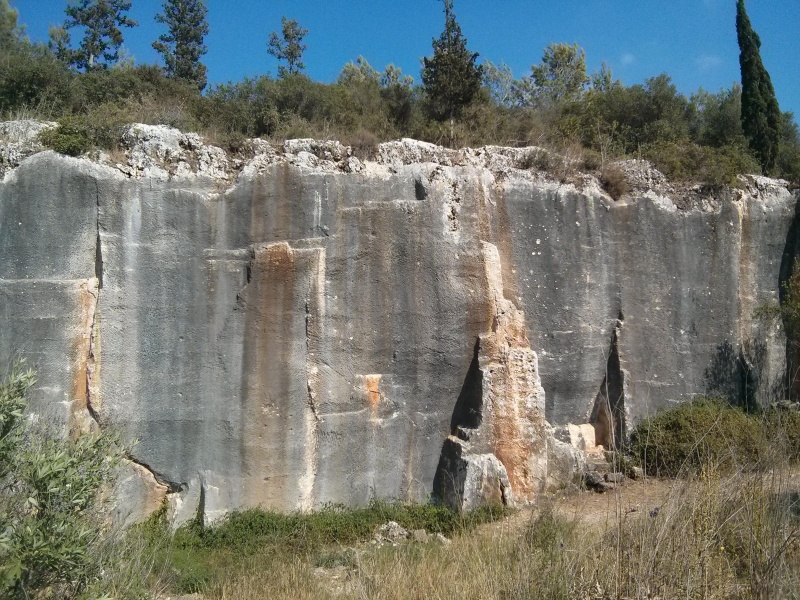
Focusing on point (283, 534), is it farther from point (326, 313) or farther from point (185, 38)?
point (185, 38)

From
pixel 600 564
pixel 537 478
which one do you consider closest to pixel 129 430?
pixel 537 478

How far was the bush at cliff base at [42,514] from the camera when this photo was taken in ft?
10.8

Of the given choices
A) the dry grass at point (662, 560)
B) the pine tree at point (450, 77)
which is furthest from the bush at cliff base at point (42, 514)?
the pine tree at point (450, 77)

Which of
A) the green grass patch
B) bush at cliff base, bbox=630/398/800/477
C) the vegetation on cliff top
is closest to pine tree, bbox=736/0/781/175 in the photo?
the vegetation on cliff top

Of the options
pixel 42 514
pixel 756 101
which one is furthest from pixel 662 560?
pixel 756 101

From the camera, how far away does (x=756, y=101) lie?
13742 mm

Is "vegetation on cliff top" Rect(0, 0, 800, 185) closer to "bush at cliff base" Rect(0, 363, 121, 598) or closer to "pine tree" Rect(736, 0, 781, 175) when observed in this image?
"pine tree" Rect(736, 0, 781, 175)

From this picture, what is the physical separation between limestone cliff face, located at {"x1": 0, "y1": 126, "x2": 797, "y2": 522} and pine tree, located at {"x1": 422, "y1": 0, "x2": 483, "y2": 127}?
10.5 feet

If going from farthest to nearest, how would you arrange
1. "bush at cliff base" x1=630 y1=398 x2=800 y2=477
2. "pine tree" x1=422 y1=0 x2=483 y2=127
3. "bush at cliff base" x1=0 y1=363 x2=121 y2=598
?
"pine tree" x1=422 y1=0 x2=483 y2=127 → "bush at cliff base" x1=630 y1=398 x2=800 y2=477 → "bush at cliff base" x1=0 y1=363 x2=121 y2=598

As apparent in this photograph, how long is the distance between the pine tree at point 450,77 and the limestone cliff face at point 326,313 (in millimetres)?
3190

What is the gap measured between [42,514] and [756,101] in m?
14.8

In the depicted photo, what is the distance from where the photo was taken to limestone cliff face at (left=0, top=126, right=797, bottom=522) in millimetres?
7465

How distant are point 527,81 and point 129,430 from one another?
21264 mm

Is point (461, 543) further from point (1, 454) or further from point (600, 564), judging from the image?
point (1, 454)
